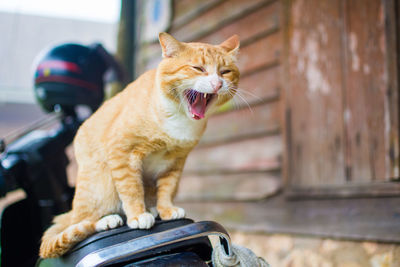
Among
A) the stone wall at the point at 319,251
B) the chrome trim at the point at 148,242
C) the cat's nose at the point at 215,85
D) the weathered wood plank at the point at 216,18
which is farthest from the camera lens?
the weathered wood plank at the point at 216,18

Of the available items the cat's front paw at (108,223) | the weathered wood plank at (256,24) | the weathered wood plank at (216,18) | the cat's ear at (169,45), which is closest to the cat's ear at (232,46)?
the cat's ear at (169,45)

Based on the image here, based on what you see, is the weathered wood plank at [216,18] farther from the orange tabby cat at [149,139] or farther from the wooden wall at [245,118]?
the orange tabby cat at [149,139]

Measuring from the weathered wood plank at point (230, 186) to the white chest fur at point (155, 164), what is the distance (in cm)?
150

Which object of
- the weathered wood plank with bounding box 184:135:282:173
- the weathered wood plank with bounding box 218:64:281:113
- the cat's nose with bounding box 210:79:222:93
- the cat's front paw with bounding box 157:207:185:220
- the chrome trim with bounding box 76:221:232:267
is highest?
the weathered wood plank with bounding box 218:64:281:113

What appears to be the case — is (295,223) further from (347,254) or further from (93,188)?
(93,188)

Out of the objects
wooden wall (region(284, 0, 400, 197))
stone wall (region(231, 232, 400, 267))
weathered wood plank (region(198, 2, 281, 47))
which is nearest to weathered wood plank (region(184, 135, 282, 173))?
wooden wall (region(284, 0, 400, 197))

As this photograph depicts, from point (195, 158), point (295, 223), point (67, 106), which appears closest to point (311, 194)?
point (295, 223)

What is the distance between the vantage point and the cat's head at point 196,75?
1.08 m

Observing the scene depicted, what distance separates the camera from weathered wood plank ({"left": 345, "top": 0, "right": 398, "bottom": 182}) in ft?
6.63

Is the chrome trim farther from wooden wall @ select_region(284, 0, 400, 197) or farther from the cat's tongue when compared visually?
wooden wall @ select_region(284, 0, 400, 197)

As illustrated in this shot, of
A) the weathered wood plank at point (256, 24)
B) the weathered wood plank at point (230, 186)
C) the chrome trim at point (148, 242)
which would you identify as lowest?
the weathered wood plank at point (230, 186)

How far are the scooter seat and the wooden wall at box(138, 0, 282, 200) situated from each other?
1.46 metres

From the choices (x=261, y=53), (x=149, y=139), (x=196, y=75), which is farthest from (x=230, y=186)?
(x=196, y=75)

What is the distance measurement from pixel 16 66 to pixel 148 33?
6496 millimetres
